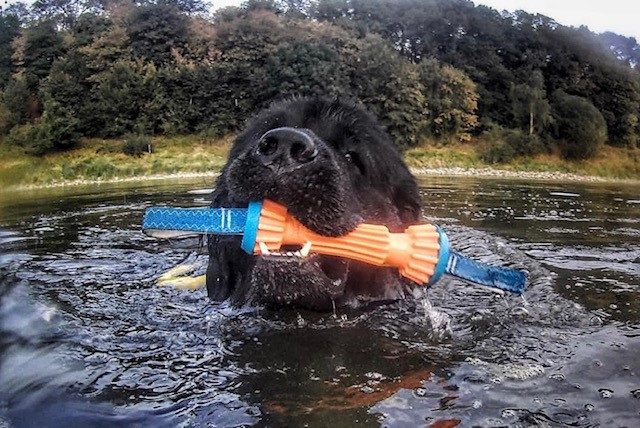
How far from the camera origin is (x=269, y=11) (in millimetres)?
46812

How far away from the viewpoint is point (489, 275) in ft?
10.7

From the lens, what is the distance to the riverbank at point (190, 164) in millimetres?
31938

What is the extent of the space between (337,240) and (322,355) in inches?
22.2

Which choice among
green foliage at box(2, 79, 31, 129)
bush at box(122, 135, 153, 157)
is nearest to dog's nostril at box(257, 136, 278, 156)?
bush at box(122, 135, 153, 157)

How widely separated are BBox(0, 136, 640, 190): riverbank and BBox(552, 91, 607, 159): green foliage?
879mm

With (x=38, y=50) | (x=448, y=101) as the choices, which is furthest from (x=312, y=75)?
(x=38, y=50)

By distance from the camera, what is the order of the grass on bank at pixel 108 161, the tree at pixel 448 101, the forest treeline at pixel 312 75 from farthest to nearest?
the tree at pixel 448 101 → the forest treeline at pixel 312 75 → the grass on bank at pixel 108 161

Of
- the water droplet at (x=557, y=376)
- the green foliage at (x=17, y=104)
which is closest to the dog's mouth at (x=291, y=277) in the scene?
the water droplet at (x=557, y=376)

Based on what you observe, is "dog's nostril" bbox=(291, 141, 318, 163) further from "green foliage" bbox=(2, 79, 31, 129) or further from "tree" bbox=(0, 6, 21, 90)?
"tree" bbox=(0, 6, 21, 90)

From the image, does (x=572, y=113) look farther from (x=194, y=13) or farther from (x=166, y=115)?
(x=194, y=13)

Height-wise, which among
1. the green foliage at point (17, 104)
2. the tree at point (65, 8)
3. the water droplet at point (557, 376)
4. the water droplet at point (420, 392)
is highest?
the tree at point (65, 8)

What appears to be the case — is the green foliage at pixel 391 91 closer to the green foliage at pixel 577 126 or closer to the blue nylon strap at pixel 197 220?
the green foliage at pixel 577 126

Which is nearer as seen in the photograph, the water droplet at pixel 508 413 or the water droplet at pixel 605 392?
the water droplet at pixel 508 413

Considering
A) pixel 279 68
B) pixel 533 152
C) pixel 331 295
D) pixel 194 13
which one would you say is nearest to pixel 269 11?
pixel 194 13
